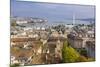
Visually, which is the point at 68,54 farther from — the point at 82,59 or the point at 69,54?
the point at 82,59

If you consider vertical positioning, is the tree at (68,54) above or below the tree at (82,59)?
above

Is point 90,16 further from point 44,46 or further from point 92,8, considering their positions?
point 44,46

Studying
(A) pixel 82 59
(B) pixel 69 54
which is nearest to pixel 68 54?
(B) pixel 69 54

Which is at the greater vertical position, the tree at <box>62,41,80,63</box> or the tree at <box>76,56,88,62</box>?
the tree at <box>62,41,80,63</box>

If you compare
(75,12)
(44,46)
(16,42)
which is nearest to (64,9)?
(75,12)
